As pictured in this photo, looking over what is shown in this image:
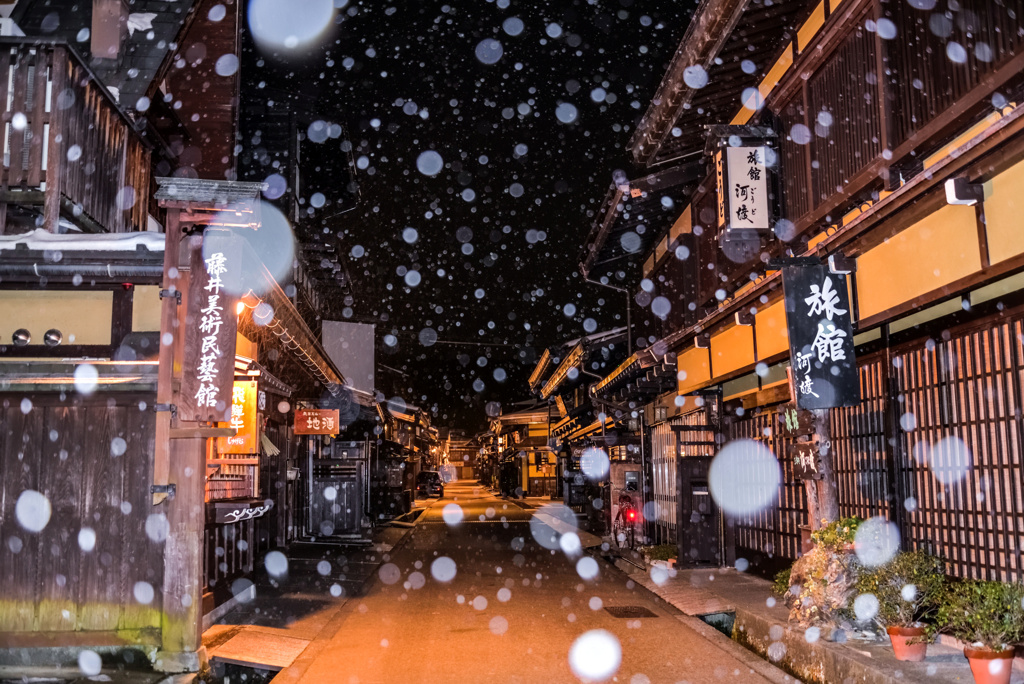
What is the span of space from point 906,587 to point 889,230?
4286 mm

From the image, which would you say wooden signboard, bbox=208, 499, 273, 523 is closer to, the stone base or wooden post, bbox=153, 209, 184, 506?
wooden post, bbox=153, 209, 184, 506

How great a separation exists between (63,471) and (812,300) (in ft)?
32.9

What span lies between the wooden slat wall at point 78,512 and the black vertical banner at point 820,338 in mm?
8477

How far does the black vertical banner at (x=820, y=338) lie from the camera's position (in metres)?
9.74

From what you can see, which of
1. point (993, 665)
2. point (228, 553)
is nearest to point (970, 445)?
point (993, 665)

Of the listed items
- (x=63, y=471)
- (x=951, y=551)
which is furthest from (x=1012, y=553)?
(x=63, y=471)

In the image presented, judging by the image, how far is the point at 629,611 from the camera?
45.9 ft

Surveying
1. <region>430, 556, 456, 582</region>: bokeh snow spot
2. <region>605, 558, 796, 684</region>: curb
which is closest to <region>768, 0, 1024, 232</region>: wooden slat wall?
<region>605, 558, 796, 684</region>: curb

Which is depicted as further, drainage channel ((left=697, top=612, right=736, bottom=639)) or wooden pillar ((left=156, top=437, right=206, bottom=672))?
drainage channel ((left=697, top=612, right=736, bottom=639))

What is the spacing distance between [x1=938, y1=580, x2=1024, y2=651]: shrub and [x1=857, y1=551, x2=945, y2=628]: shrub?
0.82 meters

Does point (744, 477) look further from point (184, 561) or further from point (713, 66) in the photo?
point (184, 561)

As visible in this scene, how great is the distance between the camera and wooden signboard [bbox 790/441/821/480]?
10352 mm

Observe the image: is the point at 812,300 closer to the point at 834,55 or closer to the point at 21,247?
the point at 834,55

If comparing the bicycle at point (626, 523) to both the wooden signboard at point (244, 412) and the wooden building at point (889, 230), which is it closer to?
the wooden building at point (889, 230)
